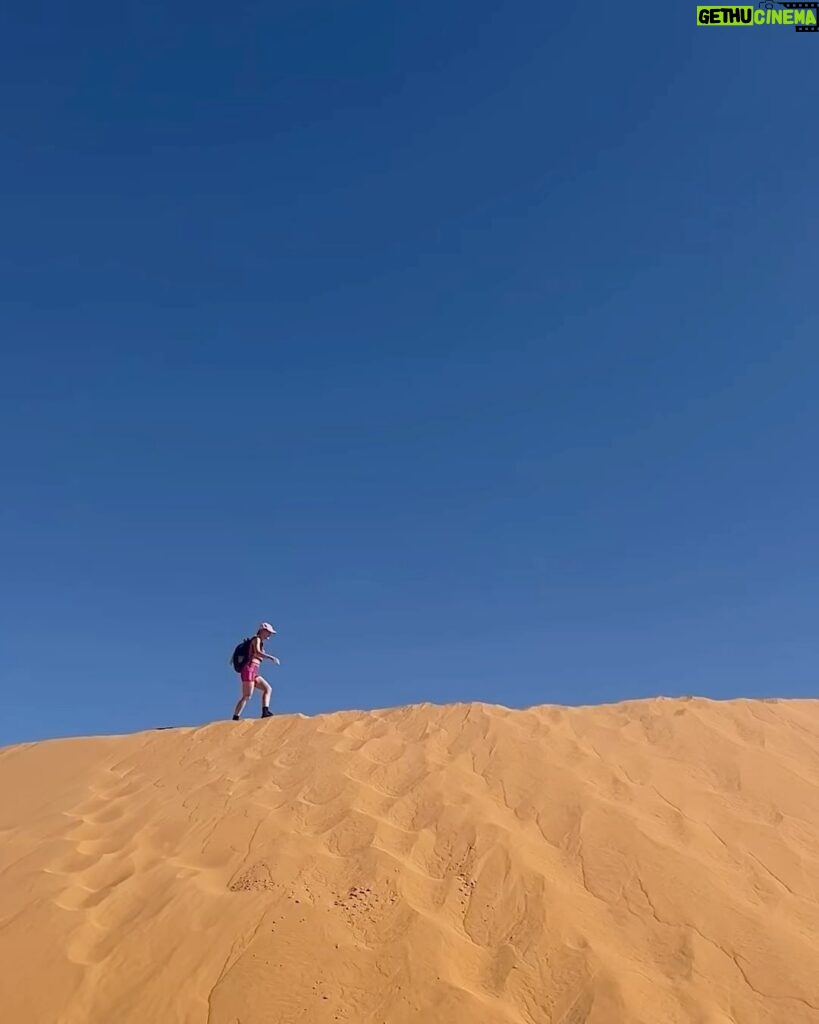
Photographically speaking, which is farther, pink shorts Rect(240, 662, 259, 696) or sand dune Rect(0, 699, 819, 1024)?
pink shorts Rect(240, 662, 259, 696)

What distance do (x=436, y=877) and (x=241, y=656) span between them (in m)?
5.32

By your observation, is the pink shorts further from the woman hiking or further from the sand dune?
the sand dune

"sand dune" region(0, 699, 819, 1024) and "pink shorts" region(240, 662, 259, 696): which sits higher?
"pink shorts" region(240, 662, 259, 696)

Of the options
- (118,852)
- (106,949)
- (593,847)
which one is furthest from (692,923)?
(118,852)

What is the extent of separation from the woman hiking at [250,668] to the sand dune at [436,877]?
1.83 meters

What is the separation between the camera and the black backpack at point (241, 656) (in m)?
9.88

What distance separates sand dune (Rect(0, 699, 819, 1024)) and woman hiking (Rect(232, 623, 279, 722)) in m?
1.83

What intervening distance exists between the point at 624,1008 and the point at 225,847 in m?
2.96

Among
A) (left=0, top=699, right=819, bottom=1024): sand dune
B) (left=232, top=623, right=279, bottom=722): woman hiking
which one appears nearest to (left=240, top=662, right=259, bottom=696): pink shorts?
(left=232, top=623, right=279, bottom=722): woman hiking

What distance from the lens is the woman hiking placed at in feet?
32.0

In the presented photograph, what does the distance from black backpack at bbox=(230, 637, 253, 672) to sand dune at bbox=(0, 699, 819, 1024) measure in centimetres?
200

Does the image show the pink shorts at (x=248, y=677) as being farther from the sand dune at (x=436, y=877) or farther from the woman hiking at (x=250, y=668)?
the sand dune at (x=436, y=877)

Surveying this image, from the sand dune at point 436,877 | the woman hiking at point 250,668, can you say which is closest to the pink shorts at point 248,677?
the woman hiking at point 250,668

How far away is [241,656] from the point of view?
9.95 meters
